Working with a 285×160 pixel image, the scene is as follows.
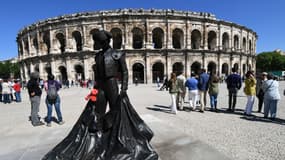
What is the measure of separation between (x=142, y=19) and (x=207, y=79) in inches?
800

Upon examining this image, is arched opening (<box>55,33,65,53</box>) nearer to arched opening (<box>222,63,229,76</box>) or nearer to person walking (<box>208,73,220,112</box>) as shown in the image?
person walking (<box>208,73,220,112</box>)

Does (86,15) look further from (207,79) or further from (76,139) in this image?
(76,139)

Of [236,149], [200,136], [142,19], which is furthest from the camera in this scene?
[142,19]

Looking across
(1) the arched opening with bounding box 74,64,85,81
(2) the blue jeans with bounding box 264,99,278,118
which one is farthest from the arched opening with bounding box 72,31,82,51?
(2) the blue jeans with bounding box 264,99,278,118

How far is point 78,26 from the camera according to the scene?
83.8 feet

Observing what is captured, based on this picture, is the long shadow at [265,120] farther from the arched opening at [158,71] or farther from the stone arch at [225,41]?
the stone arch at [225,41]

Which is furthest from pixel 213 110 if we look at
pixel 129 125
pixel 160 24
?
pixel 160 24

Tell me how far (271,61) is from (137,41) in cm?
5366

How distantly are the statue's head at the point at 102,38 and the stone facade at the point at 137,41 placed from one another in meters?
22.3

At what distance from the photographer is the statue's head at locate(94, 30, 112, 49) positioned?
304 centimetres

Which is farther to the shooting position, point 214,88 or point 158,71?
point 158,71

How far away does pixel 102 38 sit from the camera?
305 cm

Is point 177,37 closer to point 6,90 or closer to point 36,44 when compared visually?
point 36,44

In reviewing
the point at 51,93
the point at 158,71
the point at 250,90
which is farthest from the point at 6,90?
the point at 158,71
